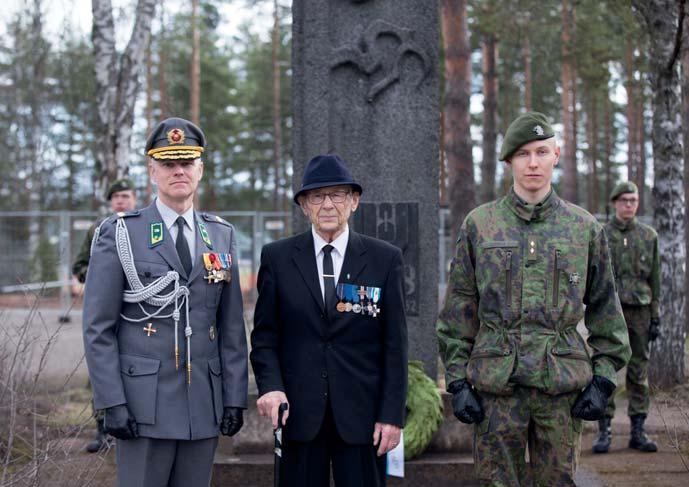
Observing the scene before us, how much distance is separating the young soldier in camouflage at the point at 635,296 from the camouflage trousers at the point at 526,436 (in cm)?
324

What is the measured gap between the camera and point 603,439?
6223 mm

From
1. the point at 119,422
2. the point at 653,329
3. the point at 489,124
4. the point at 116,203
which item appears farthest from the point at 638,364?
the point at 489,124

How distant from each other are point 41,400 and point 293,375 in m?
4.48

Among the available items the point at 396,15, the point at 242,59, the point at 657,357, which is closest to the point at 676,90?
the point at 657,357

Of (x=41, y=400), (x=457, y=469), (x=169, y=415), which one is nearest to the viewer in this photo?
(x=169, y=415)

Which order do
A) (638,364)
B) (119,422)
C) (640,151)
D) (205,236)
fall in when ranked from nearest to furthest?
(119,422) < (205,236) < (638,364) < (640,151)

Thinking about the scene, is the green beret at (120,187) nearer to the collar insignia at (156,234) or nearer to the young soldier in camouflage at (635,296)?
the collar insignia at (156,234)

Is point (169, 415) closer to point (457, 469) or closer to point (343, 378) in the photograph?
point (343, 378)

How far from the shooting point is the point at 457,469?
4898mm

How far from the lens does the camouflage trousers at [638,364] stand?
6.28 meters

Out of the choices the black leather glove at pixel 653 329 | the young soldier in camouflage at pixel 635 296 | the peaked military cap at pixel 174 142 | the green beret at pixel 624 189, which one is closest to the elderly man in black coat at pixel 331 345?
the peaked military cap at pixel 174 142

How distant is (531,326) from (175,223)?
5.01ft

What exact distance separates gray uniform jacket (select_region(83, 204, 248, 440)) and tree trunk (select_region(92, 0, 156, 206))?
580 centimetres

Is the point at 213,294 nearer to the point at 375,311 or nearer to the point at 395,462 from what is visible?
the point at 375,311
